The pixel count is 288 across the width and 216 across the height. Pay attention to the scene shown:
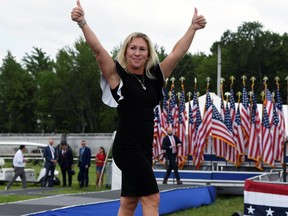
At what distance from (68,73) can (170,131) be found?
62.4 m

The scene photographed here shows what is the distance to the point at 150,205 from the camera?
465cm

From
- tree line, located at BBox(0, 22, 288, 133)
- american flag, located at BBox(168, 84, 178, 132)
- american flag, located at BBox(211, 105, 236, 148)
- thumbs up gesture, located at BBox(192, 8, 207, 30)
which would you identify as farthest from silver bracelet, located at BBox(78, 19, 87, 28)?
tree line, located at BBox(0, 22, 288, 133)

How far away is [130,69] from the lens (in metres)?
4.73

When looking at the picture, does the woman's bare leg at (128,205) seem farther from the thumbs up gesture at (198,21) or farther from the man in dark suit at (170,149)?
the man in dark suit at (170,149)

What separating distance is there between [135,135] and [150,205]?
0.51m

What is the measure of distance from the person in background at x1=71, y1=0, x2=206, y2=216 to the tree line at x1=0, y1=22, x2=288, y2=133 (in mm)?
63852

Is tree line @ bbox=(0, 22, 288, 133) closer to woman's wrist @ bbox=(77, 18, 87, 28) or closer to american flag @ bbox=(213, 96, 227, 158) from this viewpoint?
american flag @ bbox=(213, 96, 227, 158)

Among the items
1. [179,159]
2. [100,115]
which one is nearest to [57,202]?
[179,159]

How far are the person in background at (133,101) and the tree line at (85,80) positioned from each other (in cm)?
6385

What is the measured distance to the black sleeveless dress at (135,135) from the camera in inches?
182

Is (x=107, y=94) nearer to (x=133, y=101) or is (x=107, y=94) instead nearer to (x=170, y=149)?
(x=133, y=101)

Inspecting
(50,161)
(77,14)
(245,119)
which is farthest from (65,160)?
(77,14)

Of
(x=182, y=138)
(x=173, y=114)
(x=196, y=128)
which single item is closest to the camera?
(x=196, y=128)

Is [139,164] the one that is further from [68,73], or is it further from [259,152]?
[68,73]
